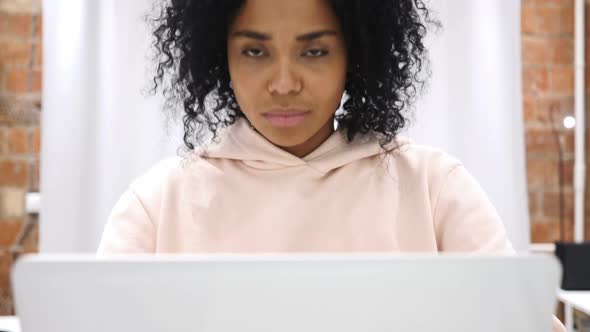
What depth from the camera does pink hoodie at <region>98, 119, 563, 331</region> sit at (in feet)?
3.31

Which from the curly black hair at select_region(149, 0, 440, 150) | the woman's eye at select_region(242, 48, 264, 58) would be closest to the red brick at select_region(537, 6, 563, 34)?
the curly black hair at select_region(149, 0, 440, 150)

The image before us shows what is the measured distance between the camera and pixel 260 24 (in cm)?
94

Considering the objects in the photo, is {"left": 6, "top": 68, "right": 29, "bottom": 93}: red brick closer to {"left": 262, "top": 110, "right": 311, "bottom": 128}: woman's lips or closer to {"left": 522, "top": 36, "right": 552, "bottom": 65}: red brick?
{"left": 262, "top": 110, "right": 311, "bottom": 128}: woman's lips

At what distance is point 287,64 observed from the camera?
0.92 meters

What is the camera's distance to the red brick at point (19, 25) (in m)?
2.19

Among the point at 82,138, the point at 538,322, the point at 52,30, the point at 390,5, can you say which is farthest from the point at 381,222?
the point at 52,30

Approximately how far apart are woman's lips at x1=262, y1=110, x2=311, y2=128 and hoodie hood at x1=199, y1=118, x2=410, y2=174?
88 mm

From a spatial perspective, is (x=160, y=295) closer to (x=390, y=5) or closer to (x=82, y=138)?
(x=390, y=5)

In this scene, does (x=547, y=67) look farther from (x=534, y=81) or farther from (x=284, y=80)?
(x=284, y=80)

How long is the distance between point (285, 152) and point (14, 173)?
1565 mm

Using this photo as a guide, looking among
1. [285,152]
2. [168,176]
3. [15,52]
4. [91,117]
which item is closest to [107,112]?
[91,117]

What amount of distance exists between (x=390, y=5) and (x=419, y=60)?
6.7 inches

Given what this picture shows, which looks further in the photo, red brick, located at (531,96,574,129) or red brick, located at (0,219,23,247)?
red brick, located at (531,96,574,129)

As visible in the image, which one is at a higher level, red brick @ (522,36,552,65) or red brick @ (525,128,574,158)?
red brick @ (522,36,552,65)
